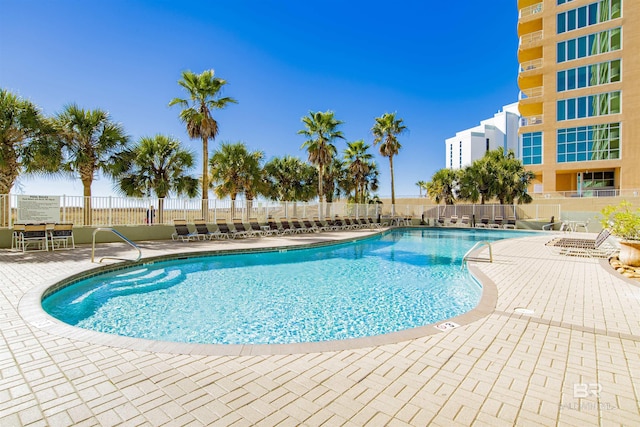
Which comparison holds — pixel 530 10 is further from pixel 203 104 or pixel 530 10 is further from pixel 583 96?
pixel 203 104

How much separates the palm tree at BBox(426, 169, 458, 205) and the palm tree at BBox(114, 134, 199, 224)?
21.4m

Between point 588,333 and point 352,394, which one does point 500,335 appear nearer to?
point 588,333

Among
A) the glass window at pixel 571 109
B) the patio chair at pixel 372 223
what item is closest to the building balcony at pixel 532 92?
the glass window at pixel 571 109

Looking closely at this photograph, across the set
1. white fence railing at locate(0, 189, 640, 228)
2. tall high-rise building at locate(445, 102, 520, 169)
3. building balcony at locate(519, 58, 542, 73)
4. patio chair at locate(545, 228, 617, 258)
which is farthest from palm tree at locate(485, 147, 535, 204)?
tall high-rise building at locate(445, 102, 520, 169)

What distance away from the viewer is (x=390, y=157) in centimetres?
2870

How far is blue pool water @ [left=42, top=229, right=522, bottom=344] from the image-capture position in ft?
16.3

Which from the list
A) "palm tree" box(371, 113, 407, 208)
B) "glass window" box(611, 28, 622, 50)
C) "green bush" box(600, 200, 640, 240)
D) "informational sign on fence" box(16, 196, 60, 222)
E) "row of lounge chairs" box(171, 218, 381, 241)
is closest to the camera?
"green bush" box(600, 200, 640, 240)

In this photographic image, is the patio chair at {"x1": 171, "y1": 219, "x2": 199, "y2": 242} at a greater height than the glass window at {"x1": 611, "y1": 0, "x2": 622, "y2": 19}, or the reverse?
the glass window at {"x1": 611, "y1": 0, "x2": 622, "y2": 19}

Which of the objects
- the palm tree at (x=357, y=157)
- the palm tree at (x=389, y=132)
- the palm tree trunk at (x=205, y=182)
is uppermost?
the palm tree at (x=389, y=132)

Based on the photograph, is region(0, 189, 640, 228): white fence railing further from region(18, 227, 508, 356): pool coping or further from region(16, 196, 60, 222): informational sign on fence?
region(18, 227, 508, 356): pool coping

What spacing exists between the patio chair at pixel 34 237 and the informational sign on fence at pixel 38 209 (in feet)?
2.93

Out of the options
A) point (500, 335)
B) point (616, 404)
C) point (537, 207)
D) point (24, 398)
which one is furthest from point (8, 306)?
point (537, 207)

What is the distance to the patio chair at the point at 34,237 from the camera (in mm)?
9984

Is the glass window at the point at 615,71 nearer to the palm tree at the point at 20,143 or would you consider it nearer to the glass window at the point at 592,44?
the glass window at the point at 592,44
